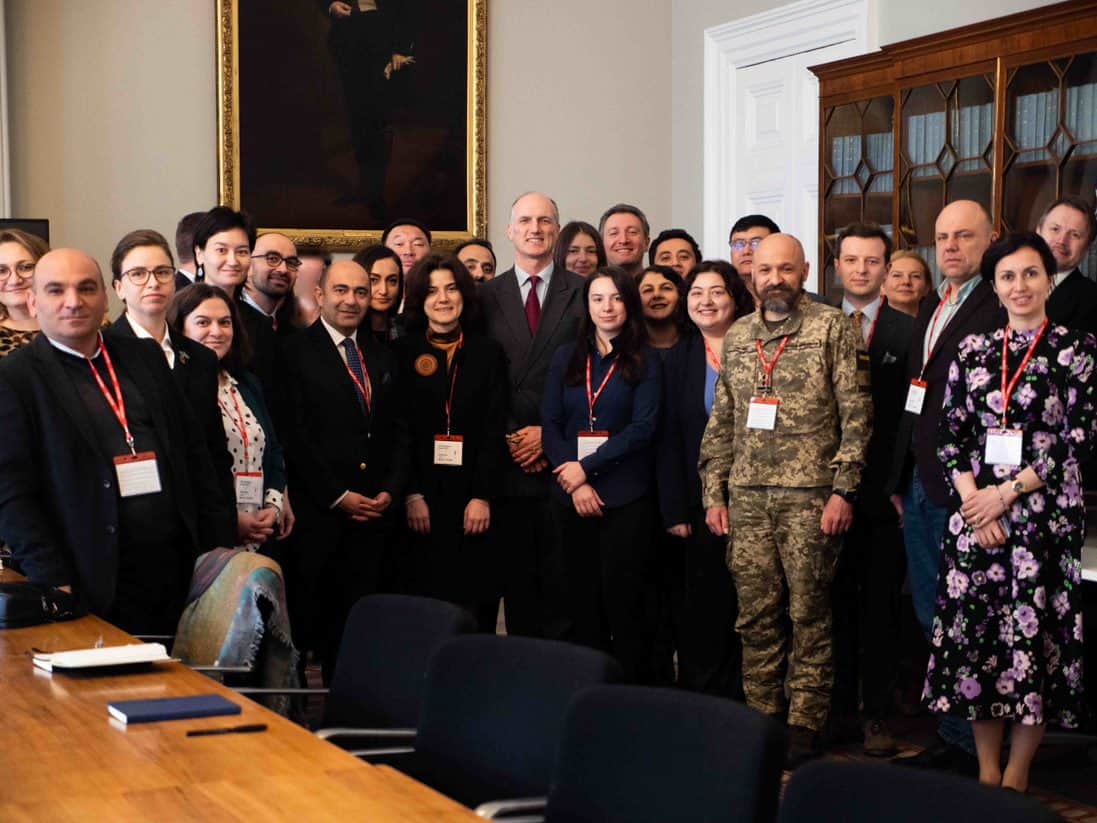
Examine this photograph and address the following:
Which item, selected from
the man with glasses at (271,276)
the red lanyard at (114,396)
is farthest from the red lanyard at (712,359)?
the red lanyard at (114,396)

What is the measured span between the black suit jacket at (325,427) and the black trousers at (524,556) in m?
0.48

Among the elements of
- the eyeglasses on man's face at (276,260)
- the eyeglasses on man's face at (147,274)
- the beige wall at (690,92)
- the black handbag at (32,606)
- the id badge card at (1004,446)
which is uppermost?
the beige wall at (690,92)

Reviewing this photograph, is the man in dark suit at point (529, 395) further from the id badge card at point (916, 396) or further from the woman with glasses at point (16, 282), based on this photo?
the woman with glasses at point (16, 282)

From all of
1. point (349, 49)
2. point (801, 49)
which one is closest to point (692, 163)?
point (801, 49)

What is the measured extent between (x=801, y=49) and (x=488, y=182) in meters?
2.03

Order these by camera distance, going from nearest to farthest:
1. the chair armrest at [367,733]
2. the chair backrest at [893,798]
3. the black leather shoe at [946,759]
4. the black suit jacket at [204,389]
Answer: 1. the chair backrest at [893,798]
2. the chair armrest at [367,733]
3. the black suit jacket at [204,389]
4. the black leather shoe at [946,759]

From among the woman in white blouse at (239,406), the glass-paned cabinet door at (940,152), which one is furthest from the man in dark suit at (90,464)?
the glass-paned cabinet door at (940,152)

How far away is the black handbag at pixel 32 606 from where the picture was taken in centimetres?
305

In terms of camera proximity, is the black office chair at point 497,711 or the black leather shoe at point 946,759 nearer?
the black office chair at point 497,711

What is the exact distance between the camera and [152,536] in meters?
3.62

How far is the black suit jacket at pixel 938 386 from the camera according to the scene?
13.9 feet

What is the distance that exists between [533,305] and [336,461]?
0.99m

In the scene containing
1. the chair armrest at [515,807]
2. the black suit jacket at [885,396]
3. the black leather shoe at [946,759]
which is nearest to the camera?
the chair armrest at [515,807]

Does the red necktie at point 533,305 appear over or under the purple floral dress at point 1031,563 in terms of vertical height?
over
